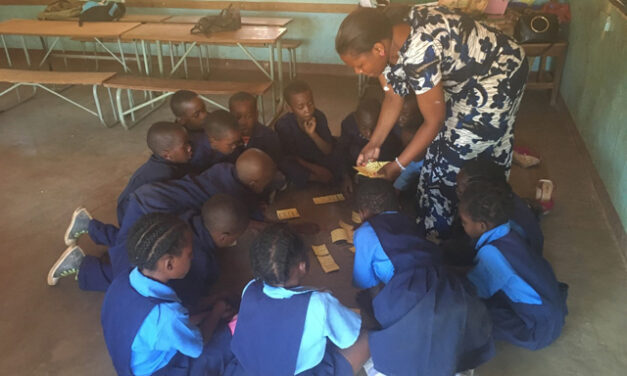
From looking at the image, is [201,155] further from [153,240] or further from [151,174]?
[153,240]

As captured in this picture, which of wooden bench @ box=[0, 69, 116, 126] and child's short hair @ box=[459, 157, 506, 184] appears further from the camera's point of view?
wooden bench @ box=[0, 69, 116, 126]

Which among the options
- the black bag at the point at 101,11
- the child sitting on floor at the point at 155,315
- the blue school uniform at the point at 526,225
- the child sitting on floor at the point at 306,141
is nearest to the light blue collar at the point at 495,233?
the blue school uniform at the point at 526,225

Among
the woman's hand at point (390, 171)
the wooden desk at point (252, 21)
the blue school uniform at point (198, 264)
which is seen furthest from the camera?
the wooden desk at point (252, 21)

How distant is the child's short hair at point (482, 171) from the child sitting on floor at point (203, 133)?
1436 mm

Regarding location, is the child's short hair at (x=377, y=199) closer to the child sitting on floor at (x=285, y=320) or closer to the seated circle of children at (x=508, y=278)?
the seated circle of children at (x=508, y=278)

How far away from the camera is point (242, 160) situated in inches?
113

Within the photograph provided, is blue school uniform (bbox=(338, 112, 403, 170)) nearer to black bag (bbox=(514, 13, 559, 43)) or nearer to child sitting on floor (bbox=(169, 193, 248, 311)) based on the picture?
child sitting on floor (bbox=(169, 193, 248, 311))

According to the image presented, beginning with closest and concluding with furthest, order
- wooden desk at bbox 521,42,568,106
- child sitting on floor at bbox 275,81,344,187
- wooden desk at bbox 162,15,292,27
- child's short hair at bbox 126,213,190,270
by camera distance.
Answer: child's short hair at bbox 126,213,190,270 → child sitting on floor at bbox 275,81,344,187 → wooden desk at bbox 521,42,568,106 → wooden desk at bbox 162,15,292,27

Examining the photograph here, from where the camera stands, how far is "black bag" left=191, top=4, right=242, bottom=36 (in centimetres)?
469

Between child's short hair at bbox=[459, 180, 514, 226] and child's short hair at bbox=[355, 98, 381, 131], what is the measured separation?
1263mm

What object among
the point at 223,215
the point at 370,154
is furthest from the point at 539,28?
the point at 223,215

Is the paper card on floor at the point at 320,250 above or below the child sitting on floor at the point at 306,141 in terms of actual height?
below

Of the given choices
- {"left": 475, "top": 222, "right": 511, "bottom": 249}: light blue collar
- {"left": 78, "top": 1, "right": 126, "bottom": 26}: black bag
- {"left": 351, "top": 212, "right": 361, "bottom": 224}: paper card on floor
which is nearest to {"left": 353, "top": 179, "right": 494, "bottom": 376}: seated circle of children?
{"left": 475, "top": 222, "right": 511, "bottom": 249}: light blue collar

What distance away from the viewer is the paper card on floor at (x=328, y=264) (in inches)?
110
